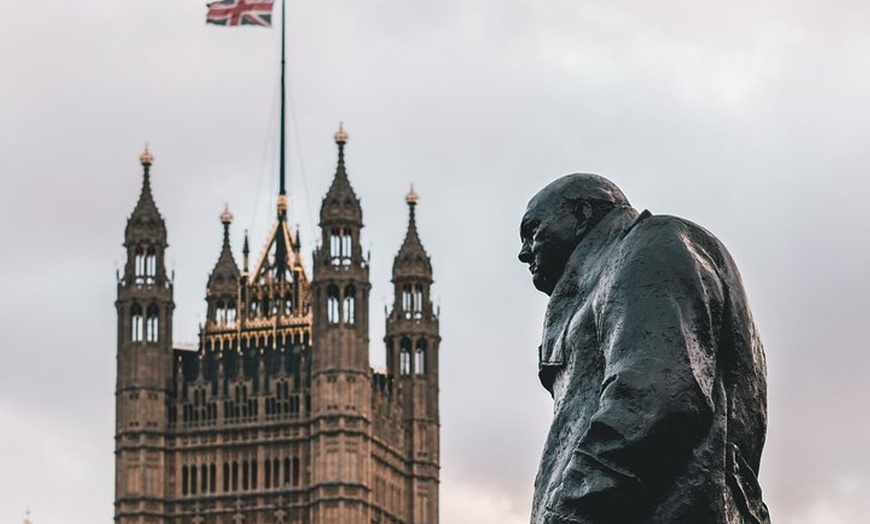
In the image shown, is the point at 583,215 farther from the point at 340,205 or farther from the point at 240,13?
the point at 340,205

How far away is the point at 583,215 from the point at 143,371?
317 ft

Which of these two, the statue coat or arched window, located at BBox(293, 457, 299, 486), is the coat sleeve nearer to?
the statue coat

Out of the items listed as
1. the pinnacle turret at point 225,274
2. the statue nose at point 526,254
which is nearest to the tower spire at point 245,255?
the pinnacle turret at point 225,274

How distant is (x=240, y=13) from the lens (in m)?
96.9

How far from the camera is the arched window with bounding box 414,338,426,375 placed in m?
106

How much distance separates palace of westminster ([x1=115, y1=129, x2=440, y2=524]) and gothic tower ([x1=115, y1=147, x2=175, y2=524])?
0.05m

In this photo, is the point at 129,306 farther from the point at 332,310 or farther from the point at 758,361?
the point at 758,361

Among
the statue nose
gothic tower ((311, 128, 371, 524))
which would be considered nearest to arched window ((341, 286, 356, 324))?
gothic tower ((311, 128, 371, 524))

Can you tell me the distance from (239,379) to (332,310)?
6.01 metres

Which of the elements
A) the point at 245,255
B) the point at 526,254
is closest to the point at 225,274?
the point at 245,255

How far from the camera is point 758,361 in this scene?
6727 millimetres

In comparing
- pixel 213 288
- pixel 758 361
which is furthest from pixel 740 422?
pixel 213 288

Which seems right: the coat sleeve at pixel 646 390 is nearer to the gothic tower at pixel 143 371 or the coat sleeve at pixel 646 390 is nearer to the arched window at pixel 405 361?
the gothic tower at pixel 143 371

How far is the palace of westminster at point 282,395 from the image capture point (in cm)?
10100
